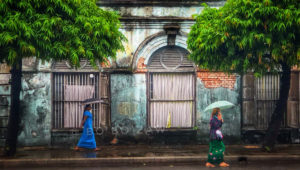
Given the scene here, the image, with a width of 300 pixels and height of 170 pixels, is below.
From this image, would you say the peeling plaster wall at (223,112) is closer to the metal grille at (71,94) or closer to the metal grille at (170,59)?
the metal grille at (170,59)

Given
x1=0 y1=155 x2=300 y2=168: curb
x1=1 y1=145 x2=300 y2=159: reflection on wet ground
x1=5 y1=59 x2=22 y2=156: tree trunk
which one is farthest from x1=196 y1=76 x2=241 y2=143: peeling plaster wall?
x1=5 y1=59 x2=22 y2=156: tree trunk

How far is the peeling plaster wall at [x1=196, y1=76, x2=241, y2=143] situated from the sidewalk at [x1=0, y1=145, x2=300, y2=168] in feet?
2.33

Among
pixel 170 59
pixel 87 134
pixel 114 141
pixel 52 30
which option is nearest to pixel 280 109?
pixel 170 59

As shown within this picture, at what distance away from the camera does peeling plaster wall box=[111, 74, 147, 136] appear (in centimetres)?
1134

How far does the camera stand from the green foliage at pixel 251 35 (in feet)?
26.2

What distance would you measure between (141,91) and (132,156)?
8.81 ft

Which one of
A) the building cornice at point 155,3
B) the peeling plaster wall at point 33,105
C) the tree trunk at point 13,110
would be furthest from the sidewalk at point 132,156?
the building cornice at point 155,3

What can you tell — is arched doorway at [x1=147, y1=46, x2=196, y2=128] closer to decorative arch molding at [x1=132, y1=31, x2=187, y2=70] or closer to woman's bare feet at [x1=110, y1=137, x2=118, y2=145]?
decorative arch molding at [x1=132, y1=31, x2=187, y2=70]

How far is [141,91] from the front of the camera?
37.5 ft

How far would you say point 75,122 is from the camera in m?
11.5

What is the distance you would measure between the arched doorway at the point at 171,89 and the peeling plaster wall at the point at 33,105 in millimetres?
3405

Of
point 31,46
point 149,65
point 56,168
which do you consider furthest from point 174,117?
point 31,46

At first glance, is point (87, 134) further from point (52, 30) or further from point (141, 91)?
point (52, 30)

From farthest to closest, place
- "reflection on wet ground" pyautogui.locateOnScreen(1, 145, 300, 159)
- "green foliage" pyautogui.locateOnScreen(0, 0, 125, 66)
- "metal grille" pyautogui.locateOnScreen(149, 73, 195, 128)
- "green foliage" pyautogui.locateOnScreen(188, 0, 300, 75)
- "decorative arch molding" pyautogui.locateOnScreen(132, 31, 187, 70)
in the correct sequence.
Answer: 1. "metal grille" pyautogui.locateOnScreen(149, 73, 195, 128)
2. "decorative arch molding" pyautogui.locateOnScreen(132, 31, 187, 70)
3. "reflection on wet ground" pyautogui.locateOnScreen(1, 145, 300, 159)
4. "green foliage" pyautogui.locateOnScreen(188, 0, 300, 75)
5. "green foliage" pyautogui.locateOnScreen(0, 0, 125, 66)
